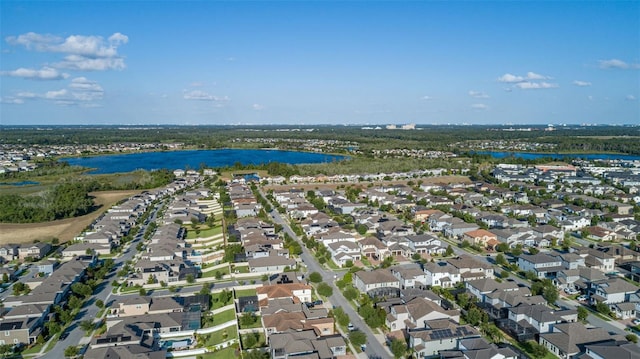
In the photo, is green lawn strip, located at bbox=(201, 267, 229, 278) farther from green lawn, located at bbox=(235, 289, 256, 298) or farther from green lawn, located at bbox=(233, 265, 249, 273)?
green lawn, located at bbox=(235, 289, 256, 298)

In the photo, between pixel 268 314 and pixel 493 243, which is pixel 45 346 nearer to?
pixel 268 314

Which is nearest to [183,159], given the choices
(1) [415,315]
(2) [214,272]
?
(2) [214,272]

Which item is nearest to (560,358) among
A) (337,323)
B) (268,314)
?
(337,323)

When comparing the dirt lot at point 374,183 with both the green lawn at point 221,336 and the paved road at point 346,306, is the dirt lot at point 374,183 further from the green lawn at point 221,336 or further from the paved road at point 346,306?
the green lawn at point 221,336

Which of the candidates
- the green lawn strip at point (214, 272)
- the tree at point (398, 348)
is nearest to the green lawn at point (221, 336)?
the tree at point (398, 348)

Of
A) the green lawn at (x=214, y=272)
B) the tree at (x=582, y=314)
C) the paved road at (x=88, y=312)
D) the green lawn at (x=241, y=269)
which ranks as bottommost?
the paved road at (x=88, y=312)
